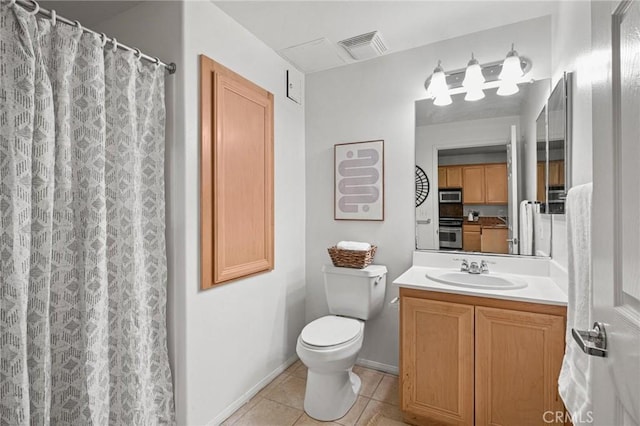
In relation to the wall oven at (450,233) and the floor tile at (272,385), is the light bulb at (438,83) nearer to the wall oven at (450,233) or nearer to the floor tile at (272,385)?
the wall oven at (450,233)

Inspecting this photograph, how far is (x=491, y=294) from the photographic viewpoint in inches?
61.4

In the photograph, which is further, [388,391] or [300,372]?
[300,372]

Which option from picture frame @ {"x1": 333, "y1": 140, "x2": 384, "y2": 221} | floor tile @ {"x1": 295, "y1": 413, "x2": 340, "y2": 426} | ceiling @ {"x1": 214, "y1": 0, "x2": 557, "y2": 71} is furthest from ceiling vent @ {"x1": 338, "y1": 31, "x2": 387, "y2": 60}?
floor tile @ {"x1": 295, "y1": 413, "x2": 340, "y2": 426}

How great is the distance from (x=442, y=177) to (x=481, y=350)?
113cm

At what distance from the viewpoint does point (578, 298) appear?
1.11 meters

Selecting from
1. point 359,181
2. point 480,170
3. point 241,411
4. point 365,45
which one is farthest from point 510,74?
point 241,411

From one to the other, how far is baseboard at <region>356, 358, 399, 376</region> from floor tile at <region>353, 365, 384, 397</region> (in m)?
0.03

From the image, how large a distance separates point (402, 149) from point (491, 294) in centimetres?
118

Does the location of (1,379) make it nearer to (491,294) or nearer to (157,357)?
(157,357)

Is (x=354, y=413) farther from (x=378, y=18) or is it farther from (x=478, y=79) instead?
(x=378, y=18)

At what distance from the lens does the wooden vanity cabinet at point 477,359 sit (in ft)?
4.79

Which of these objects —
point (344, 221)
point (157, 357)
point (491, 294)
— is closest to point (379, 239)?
point (344, 221)

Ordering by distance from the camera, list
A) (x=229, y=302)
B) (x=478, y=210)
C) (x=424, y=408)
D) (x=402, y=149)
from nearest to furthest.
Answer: (x=424, y=408)
(x=229, y=302)
(x=478, y=210)
(x=402, y=149)

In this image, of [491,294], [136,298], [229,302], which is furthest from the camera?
[229,302]
